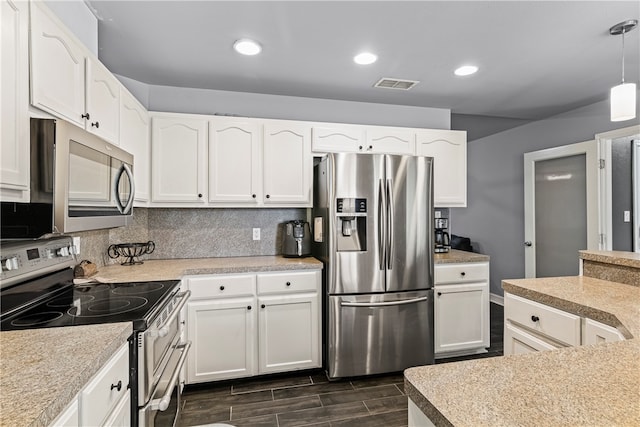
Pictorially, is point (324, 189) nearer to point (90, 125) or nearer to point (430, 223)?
point (430, 223)

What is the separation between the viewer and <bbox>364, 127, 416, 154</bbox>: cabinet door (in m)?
3.12

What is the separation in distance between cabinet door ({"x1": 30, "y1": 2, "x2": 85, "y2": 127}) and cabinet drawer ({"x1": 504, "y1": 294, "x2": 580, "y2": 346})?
2.33 metres

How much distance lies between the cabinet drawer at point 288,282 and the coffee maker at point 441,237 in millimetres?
1403

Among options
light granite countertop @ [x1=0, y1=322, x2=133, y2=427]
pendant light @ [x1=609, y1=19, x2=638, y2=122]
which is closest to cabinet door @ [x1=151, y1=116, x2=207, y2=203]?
light granite countertop @ [x1=0, y1=322, x2=133, y2=427]

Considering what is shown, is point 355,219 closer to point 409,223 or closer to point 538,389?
point 409,223

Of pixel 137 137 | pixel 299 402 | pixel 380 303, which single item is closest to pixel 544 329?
pixel 380 303

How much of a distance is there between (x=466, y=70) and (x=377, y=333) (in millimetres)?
2190

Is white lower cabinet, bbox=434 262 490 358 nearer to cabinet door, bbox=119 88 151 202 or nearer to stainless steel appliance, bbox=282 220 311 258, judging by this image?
stainless steel appliance, bbox=282 220 311 258

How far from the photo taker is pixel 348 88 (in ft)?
9.86

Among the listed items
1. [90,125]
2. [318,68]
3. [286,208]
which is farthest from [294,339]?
[318,68]

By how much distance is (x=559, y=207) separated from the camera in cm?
384

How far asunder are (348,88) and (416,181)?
106cm

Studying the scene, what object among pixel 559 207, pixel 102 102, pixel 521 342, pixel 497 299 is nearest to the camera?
pixel 521 342

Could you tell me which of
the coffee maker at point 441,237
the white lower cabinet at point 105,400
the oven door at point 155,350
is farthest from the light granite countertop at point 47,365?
the coffee maker at point 441,237
